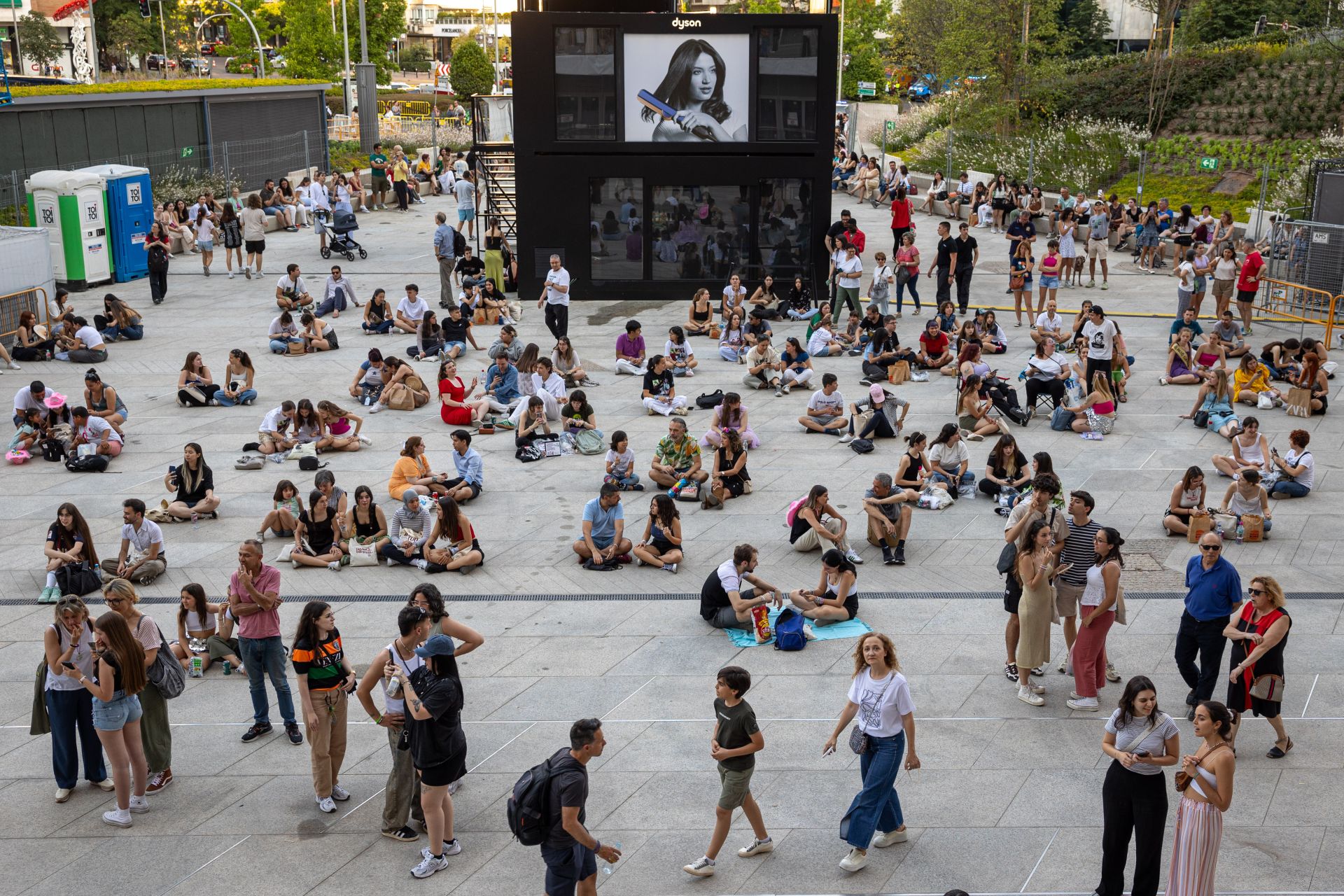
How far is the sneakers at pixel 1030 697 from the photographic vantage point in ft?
32.2

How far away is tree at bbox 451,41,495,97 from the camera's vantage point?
74.1m

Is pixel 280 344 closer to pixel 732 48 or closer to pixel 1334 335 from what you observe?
pixel 732 48

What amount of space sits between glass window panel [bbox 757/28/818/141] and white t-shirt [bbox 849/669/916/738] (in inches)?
721

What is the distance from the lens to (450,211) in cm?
3791

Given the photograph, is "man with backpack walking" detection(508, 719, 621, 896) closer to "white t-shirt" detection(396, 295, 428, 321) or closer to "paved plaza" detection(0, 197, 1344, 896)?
"paved plaza" detection(0, 197, 1344, 896)

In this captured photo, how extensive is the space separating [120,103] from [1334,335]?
27549mm

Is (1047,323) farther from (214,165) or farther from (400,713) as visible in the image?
(214,165)

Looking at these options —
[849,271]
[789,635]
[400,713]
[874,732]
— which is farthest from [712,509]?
[849,271]

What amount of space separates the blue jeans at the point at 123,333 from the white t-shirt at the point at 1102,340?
14980 millimetres

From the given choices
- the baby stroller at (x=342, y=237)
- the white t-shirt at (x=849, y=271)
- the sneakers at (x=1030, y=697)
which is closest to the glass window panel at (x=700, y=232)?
the white t-shirt at (x=849, y=271)

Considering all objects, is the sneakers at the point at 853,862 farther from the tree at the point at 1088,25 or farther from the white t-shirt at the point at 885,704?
the tree at the point at 1088,25

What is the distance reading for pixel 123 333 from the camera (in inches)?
863

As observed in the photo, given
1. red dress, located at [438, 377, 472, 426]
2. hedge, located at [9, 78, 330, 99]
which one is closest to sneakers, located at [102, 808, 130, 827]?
red dress, located at [438, 377, 472, 426]

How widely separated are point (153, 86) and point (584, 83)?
15.9m
